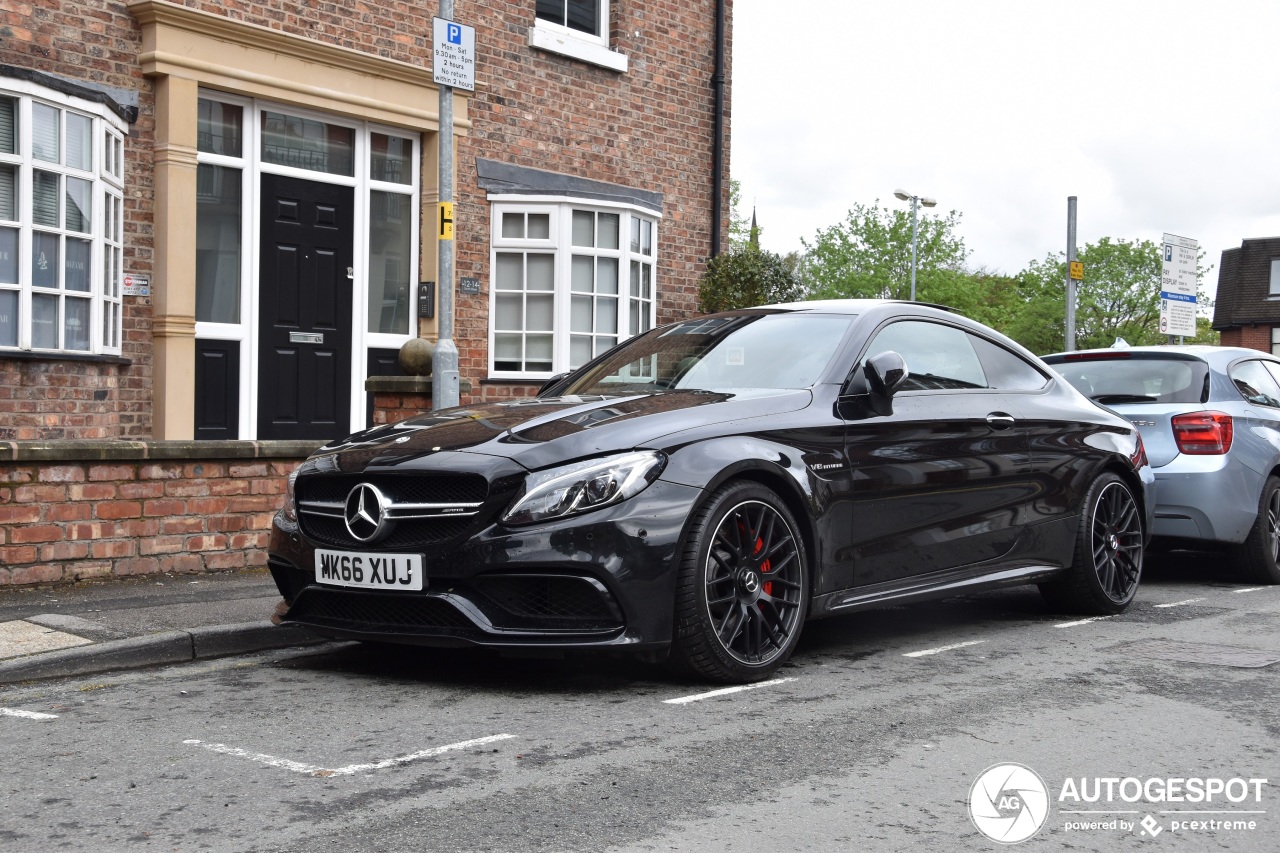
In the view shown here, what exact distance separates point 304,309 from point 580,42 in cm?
441

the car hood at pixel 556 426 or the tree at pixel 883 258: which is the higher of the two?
the tree at pixel 883 258

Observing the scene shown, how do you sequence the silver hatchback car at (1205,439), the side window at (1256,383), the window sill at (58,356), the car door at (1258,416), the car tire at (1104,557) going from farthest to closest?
the window sill at (58,356), the side window at (1256,383), the car door at (1258,416), the silver hatchback car at (1205,439), the car tire at (1104,557)

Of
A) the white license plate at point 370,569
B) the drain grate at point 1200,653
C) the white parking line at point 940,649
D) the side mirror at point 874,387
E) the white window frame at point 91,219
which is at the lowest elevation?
the white parking line at point 940,649

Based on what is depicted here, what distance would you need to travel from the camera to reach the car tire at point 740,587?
510 centimetres

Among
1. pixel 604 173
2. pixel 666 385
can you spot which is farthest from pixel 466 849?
pixel 604 173

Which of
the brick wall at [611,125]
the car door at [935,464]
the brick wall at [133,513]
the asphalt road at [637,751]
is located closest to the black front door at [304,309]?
the brick wall at [611,125]

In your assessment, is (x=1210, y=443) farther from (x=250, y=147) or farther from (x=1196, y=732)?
(x=250, y=147)

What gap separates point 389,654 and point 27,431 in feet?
18.2

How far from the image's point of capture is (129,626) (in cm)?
630

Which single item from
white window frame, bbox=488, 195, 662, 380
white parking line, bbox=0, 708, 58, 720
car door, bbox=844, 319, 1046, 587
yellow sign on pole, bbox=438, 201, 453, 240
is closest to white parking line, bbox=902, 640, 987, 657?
car door, bbox=844, 319, 1046, 587

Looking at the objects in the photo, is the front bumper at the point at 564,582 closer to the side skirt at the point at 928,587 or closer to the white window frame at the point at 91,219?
the side skirt at the point at 928,587

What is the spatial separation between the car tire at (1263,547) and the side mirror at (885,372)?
160 inches

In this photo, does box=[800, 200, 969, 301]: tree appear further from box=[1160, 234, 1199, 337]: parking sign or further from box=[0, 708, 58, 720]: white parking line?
box=[0, 708, 58, 720]: white parking line

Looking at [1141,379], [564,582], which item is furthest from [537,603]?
[1141,379]
